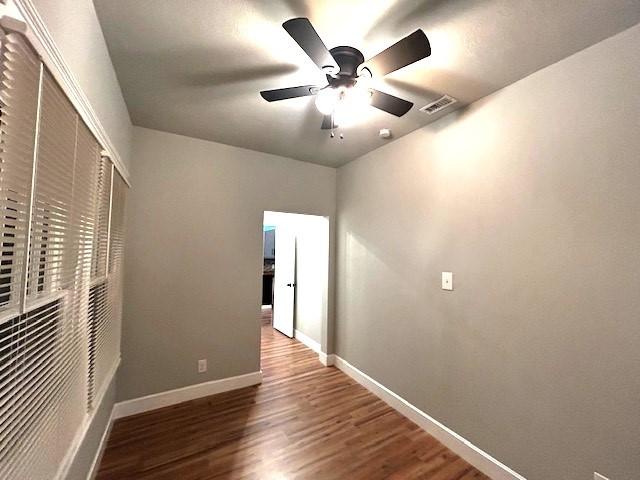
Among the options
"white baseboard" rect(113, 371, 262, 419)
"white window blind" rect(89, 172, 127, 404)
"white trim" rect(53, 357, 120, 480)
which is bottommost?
"white baseboard" rect(113, 371, 262, 419)

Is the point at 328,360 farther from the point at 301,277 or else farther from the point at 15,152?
the point at 15,152

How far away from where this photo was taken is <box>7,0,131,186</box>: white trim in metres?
0.70

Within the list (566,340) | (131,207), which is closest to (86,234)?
(131,207)

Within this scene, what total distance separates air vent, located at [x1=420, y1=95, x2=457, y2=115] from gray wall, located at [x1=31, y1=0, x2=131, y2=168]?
6.73 feet

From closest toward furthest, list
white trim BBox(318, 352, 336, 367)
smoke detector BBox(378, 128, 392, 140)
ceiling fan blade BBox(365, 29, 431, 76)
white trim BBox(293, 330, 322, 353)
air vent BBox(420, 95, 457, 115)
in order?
ceiling fan blade BBox(365, 29, 431, 76)
air vent BBox(420, 95, 457, 115)
smoke detector BBox(378, 128, 392, 140)
white trim BBox(318, 352, 336, 367)
white trim BBox(293, 330, 322, 353)

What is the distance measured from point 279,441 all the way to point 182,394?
43.9 inches

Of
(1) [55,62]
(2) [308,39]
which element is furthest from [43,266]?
(2) [308,39]

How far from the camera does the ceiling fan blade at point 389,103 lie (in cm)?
158

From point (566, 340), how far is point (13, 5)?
8.31ft

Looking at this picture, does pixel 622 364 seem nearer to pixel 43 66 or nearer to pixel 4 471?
pixel 4 471

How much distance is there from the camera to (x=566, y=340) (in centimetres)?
151

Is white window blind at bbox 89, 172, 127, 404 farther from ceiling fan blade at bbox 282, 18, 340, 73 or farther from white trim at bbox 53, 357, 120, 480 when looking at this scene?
ceiling fan blade at bbox 282, 18, 340, 73

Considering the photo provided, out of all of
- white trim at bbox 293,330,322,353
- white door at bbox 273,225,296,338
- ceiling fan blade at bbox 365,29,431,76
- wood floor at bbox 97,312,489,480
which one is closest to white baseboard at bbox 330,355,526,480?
wood floor at bbox 97,312,489,480

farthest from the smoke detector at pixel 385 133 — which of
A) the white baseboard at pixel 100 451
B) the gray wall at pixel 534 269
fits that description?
the white baseboard at pixel 100 451
